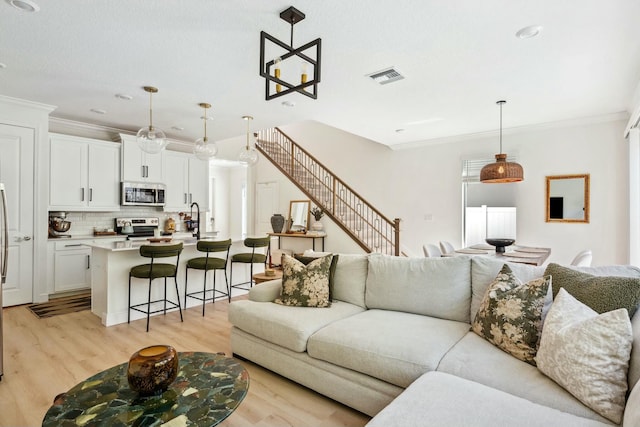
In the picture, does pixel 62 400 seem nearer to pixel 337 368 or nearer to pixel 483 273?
pixel 337 368

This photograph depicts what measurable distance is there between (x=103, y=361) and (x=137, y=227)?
3.75 m

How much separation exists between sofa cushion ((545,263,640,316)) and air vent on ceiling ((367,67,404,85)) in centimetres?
241

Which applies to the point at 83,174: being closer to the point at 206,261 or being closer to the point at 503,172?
the point at 206,261

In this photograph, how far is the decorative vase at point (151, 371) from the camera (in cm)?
150

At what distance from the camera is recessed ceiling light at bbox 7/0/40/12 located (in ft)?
7.67

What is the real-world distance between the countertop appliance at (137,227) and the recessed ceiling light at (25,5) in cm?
411

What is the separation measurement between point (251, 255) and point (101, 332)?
6.47 ft

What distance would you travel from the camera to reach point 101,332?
3594mm

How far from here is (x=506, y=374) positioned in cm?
173

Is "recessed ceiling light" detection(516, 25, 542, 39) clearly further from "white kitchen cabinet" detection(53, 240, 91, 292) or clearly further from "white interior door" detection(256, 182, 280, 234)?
"white kitchen cabinet" detection(53, 240, 91, 292)

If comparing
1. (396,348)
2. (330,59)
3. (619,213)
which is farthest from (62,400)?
(619,213)

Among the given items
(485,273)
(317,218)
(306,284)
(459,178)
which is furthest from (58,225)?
(459,178)

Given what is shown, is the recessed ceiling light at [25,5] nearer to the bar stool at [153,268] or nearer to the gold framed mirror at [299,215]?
the bar stool at [153,268]

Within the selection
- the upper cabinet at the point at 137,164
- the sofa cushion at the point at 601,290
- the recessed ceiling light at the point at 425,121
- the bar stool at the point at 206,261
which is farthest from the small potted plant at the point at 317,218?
the sofa cushion at the point at 601,290
